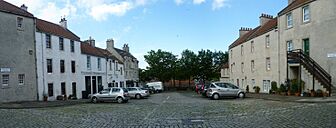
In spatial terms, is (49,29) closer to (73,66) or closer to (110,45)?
(73,66)

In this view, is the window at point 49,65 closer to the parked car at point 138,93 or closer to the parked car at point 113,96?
the parked car at point 113,96

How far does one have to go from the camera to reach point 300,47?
28203mm

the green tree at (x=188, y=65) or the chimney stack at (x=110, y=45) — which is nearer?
the chimney stack at (x=110, y=45)

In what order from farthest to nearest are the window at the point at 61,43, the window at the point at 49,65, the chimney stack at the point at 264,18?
the chimney stack at the point at 264,18
the window at the point at 61,43
the window at the point at 49,65

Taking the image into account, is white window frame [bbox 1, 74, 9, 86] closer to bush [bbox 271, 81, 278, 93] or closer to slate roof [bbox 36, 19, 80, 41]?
slate roof [bbox 36, 19, 80, 41]

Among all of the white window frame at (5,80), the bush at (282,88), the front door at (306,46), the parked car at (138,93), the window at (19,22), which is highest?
the window at (19,22)

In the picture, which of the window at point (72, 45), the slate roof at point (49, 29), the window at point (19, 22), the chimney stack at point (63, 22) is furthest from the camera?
the chimney stack at point (63, 22)

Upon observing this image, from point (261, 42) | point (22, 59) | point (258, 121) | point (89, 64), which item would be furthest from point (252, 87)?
A: point (258, 121)

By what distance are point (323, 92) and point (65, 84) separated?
2448cm

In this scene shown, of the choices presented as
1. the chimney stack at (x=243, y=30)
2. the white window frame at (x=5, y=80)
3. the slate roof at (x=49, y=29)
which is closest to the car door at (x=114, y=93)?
the white window frame at (x=5, y=80)

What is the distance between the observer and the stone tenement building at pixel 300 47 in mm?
24906

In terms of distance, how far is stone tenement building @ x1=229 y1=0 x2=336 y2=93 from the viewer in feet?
81.7

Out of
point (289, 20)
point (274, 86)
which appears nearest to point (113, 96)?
point (274, 86)

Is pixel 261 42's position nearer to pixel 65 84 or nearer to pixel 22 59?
pixel 65 84
